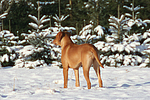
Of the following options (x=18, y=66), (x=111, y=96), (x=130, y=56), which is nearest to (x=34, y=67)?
(x=18, y=66)

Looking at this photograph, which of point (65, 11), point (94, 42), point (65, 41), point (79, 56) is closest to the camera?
point (79, 56)

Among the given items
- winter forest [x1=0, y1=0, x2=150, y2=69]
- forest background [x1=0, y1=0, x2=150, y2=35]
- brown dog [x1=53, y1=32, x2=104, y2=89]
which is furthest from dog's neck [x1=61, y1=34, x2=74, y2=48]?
forest background [x1=0, y1=0, x2=150, y2=35]

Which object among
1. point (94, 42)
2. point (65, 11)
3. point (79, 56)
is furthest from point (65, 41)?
point (65, 11)

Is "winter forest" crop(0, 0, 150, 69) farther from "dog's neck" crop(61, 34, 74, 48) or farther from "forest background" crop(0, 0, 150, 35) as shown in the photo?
"dog's neck" crop(61, 34, 74, 48)

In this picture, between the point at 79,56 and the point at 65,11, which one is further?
the point at 65,11

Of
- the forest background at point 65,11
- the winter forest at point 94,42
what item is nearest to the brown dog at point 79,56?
the winter forest at point 94,42

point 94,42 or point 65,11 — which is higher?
point 65,11

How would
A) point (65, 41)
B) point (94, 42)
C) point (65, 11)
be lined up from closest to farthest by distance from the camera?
point (65, 41), point (94, 42), point (65, 11)

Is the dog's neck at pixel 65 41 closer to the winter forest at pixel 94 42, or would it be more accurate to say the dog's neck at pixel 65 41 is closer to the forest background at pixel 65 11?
the winter forest at pixel 94 42

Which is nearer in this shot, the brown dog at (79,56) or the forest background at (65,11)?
the brown dog at (79,56)

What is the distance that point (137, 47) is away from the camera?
A: 39.8 feet

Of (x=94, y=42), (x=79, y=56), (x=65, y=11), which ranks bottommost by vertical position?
(x=79, y=56)

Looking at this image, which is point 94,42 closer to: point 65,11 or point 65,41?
point 65,11

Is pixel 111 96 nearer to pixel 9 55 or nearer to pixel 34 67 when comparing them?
pixel 34 67
